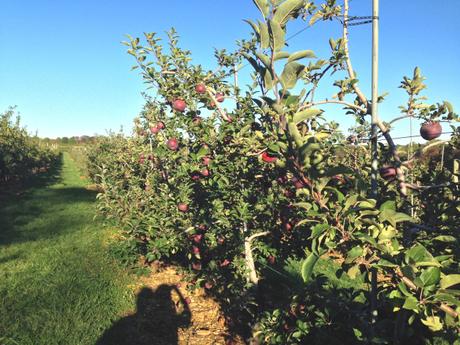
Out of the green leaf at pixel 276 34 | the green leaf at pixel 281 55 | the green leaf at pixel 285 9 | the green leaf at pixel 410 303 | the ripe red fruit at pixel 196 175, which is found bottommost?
the green leaf at pixel 410 303

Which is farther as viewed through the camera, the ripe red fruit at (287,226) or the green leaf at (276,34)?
the ripe red fruit at (287,226)

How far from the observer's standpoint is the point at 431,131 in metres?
1.58

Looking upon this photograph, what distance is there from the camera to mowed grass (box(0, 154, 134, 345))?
11.0ft

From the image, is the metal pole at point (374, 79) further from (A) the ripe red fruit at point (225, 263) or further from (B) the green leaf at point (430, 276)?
(A) the ripe red fruit at point (225, 263)

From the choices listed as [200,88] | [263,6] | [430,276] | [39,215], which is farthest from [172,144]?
[39,215]

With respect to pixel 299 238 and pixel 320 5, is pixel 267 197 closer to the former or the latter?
pixel 299 238

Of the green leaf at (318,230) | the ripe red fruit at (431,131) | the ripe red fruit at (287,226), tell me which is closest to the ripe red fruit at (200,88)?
the ripe red fruit at (287,226)

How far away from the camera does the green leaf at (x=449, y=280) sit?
120 cm

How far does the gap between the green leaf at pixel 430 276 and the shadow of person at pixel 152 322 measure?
111 inches

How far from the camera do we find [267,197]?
2820mm

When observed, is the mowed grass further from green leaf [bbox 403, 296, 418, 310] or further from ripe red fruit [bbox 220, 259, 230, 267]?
green leaf [bbox 403, 296, 418, 310]

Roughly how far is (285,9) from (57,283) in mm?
4466

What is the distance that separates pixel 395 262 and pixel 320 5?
1.34 meters

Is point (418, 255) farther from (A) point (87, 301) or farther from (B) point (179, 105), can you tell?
(A) point (87, 301)
